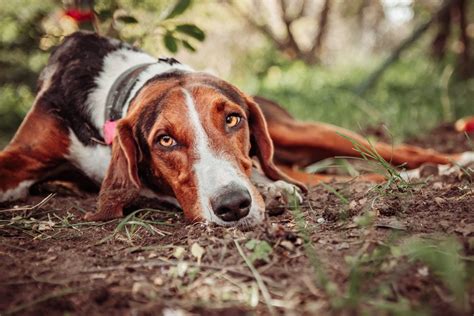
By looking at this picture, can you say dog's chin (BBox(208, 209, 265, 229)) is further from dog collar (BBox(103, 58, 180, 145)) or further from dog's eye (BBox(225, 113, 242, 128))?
dog collar (BBox(103, 58, 180, 145))

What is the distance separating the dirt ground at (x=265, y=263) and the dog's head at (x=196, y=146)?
178mm

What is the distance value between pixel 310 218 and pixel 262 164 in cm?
97

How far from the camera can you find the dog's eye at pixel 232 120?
3.35m

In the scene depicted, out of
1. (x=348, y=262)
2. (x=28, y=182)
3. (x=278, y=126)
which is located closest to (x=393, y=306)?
(x=348, y=262)

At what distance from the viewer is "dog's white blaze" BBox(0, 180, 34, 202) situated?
3873mm

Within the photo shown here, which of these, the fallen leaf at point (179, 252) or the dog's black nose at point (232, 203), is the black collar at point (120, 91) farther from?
the fallen leaf at point (179, 252)

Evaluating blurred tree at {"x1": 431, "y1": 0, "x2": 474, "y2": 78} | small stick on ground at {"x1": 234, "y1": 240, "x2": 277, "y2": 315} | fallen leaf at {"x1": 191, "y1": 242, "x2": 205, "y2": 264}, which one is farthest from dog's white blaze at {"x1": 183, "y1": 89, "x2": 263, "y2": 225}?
blurred tree at {"x1": 431, "y1": 0, "x2": 474, "y2": 78}

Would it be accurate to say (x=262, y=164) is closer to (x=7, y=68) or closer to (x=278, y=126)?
(x=278, y=126)

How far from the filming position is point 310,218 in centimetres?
293

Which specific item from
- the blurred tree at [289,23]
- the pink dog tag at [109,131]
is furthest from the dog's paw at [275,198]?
the blurred tree at [289,23]

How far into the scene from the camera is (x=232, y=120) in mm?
3391

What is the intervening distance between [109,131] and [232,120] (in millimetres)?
920

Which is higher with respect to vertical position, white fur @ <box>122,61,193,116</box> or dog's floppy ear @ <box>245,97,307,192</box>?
white fur @ <box>122,61,193,116</box>

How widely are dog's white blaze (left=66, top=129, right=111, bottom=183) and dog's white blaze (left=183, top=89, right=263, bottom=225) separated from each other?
1.10 metres
